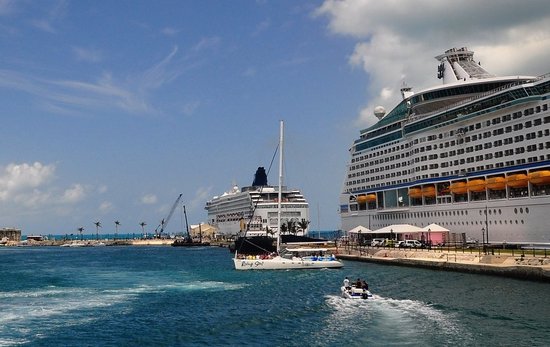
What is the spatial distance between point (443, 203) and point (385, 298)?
42.7 m

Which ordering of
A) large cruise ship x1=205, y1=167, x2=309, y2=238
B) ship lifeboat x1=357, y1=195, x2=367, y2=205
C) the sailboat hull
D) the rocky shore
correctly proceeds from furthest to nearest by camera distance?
large cruise ship x1=205, y1=167, x2=309, y2=238 → ship lifeboat x1=357, y1=195, x2=367, y2=205 → the sailboat hull → the rocky shore

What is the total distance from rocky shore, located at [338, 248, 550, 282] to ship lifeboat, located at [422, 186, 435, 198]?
12.2 metres

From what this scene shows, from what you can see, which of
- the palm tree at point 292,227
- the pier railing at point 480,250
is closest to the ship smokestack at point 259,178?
the palm tree at point 292,227

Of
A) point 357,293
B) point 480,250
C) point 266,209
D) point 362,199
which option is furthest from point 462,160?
point 266,209

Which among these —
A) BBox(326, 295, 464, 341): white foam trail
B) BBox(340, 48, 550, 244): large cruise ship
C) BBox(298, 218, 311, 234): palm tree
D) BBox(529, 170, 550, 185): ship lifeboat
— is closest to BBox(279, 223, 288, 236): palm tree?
BBox(298, 218, 311, 234): palm tree

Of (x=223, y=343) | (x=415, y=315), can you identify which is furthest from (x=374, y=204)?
(x=223, y=343)

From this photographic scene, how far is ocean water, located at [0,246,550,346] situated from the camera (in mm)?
35688

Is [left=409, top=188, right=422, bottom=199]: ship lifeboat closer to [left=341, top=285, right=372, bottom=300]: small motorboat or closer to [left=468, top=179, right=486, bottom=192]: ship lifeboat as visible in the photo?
[left=468, top=179, right=486, bottom=192]: ship lifeboat

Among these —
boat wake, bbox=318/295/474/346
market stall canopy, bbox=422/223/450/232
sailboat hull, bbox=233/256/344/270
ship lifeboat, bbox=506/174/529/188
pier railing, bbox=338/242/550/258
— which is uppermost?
ship lifeboat, bbox=506/174/529/188

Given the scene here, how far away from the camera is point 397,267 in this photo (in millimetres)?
76688

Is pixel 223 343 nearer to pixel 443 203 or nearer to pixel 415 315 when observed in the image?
pixel 415 315

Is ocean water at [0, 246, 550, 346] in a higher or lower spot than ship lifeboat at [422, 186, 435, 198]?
lower

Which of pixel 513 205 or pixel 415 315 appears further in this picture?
pixel 513 205

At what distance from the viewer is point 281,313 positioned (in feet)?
146
